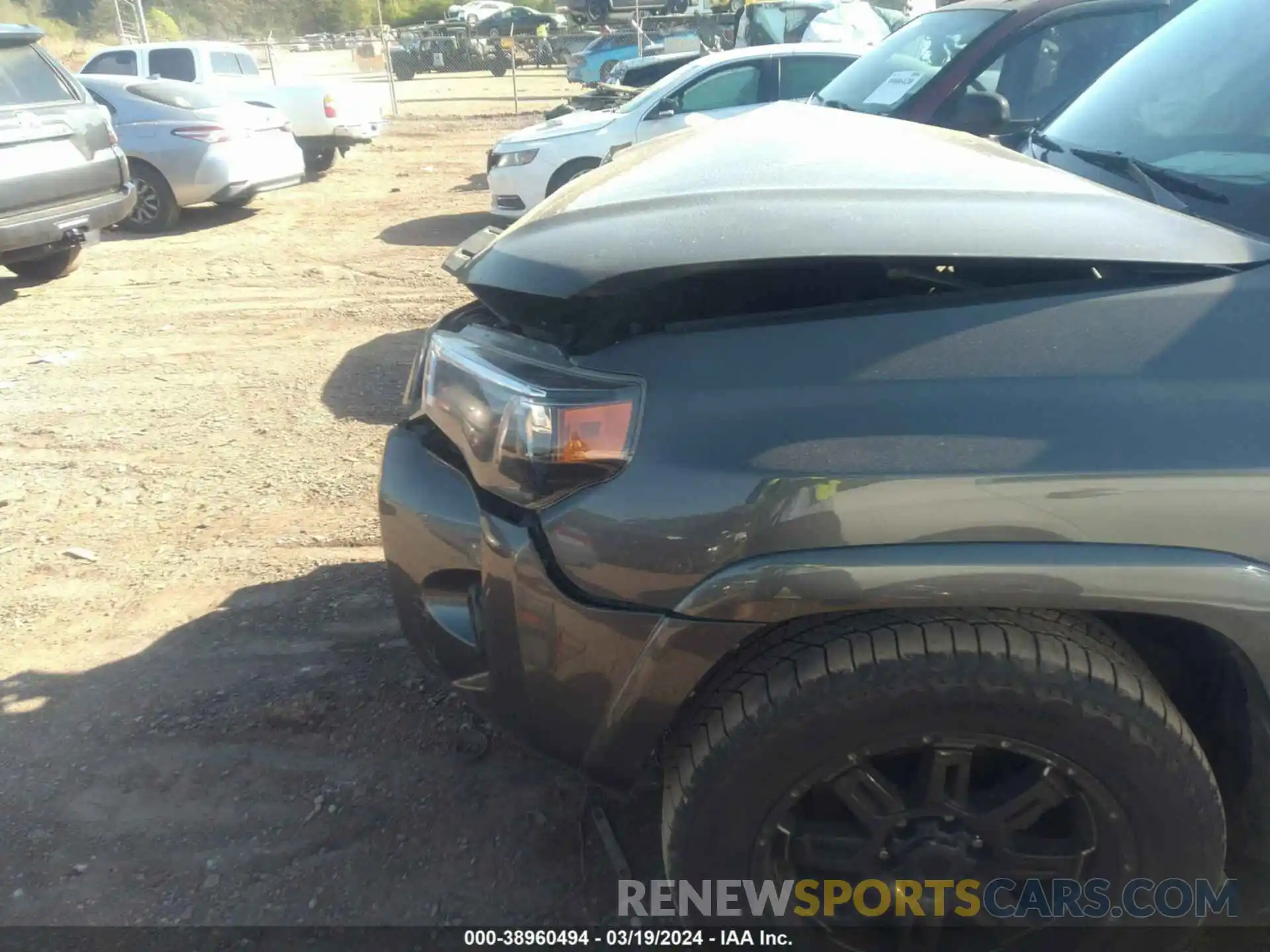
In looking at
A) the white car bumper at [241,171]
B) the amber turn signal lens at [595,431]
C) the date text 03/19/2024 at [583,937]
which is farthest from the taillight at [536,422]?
the white car bumper at [241,171]

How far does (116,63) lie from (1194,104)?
13927 mm

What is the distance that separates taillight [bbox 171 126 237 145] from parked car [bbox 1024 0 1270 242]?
8.98 metres

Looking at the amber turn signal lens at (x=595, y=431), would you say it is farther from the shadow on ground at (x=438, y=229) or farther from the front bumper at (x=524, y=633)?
the shadow on ground at (x=438, y=229)

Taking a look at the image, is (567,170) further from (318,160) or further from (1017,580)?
(1017,580)

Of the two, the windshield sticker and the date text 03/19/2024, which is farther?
the windshield sticker

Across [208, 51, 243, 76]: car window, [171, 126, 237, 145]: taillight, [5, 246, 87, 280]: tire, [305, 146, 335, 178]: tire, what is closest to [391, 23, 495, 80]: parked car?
[208, 51, 243, 76]: car window

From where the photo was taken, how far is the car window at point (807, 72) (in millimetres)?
8664

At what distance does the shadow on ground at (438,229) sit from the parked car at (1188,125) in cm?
682

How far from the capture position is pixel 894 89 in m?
5.50

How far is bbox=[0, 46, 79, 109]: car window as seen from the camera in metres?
7.03

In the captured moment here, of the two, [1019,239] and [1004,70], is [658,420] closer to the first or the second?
[1019,239]

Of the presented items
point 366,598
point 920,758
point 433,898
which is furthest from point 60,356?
point 920,758

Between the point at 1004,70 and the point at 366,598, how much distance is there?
4246mm

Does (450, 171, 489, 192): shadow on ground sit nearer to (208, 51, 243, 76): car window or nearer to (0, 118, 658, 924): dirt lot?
(208, 51, 243, 76): car window
